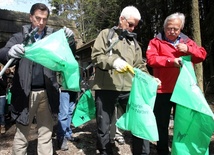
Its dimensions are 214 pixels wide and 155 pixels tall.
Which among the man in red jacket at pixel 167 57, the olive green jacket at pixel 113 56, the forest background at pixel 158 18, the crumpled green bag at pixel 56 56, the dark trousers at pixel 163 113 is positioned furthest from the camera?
the forest background at pixel 158 18

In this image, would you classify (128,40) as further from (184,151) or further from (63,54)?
(184,151)

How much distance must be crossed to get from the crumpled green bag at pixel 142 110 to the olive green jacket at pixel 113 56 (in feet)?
0.81

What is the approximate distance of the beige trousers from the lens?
2.62 metres

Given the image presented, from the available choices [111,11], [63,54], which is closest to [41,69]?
[63,54]

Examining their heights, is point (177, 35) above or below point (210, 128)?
above

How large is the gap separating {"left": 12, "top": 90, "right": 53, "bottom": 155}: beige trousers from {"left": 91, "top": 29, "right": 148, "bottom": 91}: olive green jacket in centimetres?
60

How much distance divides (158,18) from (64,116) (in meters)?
15.6

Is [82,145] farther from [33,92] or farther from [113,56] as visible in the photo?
[113,56]

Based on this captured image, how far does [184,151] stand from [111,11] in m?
19.5

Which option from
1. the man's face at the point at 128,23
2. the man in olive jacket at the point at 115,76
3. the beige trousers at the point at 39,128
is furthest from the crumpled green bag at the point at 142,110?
the beige trousers at the point at 39,128

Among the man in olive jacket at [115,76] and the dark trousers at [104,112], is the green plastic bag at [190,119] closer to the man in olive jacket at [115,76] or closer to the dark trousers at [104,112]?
the man in olive jacket at [115,76]

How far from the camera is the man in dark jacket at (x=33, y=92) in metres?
2.53

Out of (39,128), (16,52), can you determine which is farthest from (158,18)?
(16,52)

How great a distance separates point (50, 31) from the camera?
106 inches
